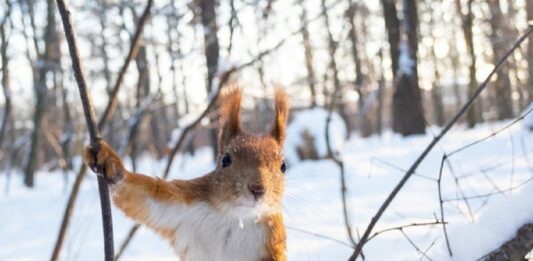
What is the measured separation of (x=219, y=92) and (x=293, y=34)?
351 mm

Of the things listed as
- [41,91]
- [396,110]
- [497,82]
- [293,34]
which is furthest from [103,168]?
[497,82]

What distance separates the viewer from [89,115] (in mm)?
1040

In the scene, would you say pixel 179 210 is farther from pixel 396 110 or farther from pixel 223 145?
pixel 396 110

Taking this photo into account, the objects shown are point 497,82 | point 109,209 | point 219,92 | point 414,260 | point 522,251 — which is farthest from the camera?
point 497,82

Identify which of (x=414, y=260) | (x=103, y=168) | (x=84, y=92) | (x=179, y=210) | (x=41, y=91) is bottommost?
(x=414, y=260)

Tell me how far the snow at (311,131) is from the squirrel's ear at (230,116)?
5.21 meters

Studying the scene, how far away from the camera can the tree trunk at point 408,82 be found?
7.63 metres

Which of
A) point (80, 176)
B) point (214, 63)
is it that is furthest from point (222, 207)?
point (214, 63)

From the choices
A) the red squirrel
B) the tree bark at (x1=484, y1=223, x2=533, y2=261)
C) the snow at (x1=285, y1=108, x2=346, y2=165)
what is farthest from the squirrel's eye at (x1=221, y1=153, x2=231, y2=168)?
the snow at (x1=285, y1=108, x2=346, y2=165)

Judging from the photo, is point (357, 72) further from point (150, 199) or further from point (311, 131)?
point (150, 199)

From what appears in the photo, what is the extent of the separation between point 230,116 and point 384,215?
3.78 feet

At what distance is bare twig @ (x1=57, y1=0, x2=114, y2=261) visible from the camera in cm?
104

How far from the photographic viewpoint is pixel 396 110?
8.22 m

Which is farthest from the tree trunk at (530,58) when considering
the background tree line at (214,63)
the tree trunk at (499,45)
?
the tree trunk at (499,45)
